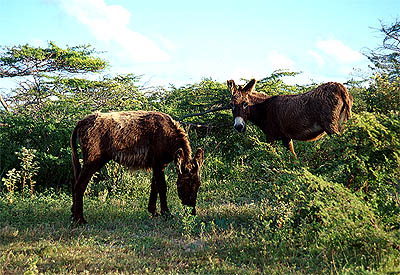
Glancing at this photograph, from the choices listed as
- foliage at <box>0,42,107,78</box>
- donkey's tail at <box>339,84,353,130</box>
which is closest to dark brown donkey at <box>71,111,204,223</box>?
donkey's tail at <box>339,84,353,130</box>

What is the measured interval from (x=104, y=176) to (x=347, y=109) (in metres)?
5.24

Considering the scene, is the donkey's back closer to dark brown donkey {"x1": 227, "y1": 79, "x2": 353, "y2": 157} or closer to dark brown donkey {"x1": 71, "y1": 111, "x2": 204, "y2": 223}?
dark brown donkey {"x1": 227, "y1": 79, "x2": 353, "y2": 157}

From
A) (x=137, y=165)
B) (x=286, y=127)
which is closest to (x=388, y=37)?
(x=286, y=127)

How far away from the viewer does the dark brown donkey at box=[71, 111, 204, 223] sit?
593 centimetres

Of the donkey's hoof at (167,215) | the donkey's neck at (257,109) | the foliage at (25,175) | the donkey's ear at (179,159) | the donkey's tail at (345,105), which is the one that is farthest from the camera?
the donkey's neck at (257,109)

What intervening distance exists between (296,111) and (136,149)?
3.10 meters

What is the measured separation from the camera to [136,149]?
6227 mm

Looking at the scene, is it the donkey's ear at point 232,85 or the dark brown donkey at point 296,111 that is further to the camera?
the donkey's ear at point 232,85

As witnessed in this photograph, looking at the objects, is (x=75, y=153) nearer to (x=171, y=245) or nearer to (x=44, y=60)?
(x=171, y=245)

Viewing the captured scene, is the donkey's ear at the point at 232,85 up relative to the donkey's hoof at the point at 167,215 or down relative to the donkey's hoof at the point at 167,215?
up

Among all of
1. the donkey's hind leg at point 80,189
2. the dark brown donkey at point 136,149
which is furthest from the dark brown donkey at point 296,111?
the donkey's hind leg at point 80,189

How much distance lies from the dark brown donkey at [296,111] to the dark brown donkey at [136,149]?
199 centimetres

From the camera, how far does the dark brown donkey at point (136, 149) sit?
593 centimetres

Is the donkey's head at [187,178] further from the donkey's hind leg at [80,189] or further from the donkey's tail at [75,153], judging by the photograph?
the donkey's tail at [75,153]
